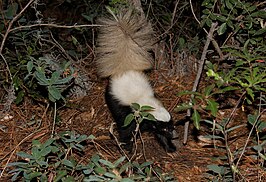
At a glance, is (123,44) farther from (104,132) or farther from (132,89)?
(104,132)

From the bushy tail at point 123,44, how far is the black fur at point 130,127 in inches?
12.2

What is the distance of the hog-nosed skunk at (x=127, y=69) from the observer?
5203mm

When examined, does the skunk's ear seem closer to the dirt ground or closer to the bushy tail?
the dirt ground

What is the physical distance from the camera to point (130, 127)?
5379mm

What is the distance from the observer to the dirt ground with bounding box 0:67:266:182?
4.58m

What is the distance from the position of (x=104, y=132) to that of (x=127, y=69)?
67 centimetres

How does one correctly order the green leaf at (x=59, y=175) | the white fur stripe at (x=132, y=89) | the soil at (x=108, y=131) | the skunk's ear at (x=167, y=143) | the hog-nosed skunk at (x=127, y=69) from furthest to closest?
the white fur stripe at (x=132, y=89) → the hog-nosed skunk at (x=127, y=69) → the skunk's ear at (x=167, y=143) → the soil at (x=108, y=131) → the green leaf at (x=59, y=175)

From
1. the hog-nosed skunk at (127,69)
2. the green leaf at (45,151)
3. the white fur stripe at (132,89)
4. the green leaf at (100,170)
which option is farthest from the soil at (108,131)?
the green leaf at (100,170)

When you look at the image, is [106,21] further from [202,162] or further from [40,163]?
[40,163]

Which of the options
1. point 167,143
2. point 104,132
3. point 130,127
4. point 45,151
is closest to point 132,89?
point 130,127

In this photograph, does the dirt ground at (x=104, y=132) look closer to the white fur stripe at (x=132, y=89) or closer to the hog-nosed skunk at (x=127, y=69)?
the hog-nosed skunk at (x=127, y=69)

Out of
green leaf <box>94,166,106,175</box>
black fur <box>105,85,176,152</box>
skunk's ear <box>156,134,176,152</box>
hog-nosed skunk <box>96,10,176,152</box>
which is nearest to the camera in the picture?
green leaf <box>94,166,106,175</box>

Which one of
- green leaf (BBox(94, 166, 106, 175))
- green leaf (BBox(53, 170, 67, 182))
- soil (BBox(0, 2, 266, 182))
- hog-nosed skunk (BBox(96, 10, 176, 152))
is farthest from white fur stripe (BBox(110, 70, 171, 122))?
green leaf (BBox(94, 166, 106, 175))

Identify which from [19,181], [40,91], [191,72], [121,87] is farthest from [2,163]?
[191,72]
